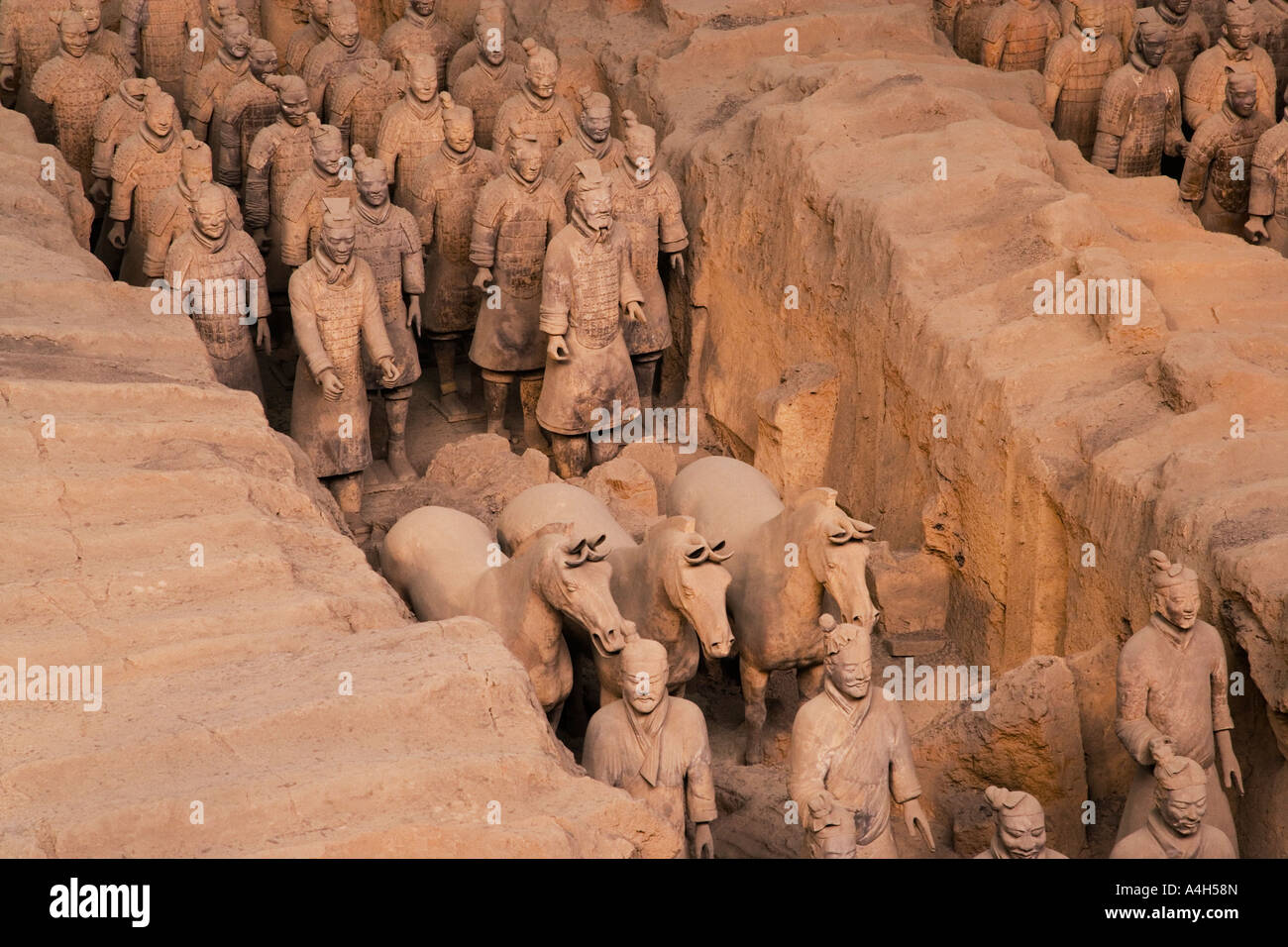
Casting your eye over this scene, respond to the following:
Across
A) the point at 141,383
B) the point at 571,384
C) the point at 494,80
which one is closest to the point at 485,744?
the point at 141,383

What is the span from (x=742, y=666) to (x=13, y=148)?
4860mm

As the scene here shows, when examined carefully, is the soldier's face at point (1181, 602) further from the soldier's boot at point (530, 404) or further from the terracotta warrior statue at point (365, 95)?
the terracotta warrior statue at point (365, 95)

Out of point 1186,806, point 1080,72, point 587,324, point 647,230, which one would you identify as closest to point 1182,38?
point 1080,72

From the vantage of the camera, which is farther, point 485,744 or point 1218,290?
point 1218,290

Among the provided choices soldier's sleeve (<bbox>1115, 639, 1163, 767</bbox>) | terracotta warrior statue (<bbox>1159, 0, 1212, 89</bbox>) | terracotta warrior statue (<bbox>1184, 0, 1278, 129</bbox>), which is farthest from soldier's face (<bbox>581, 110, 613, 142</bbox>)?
soldier's sleeve (<bbox>1115, 639, 1163, 767</bbox>)

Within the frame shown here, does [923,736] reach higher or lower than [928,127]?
lower

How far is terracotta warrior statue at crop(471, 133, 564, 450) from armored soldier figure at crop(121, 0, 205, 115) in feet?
8.51

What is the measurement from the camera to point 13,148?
10898 millimetres

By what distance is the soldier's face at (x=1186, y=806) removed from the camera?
693 cm

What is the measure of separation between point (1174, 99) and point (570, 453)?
3978mm

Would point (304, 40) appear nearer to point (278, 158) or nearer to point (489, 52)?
point (489, 52)

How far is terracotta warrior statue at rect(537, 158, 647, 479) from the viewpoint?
1040 centimetres

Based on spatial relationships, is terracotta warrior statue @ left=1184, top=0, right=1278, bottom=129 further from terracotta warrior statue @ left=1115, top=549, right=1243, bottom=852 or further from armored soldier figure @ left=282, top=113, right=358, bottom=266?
terracotta warrior statue @ left=1115, top=549, right=1243, bottom=852

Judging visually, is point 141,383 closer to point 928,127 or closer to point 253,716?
point 253,716
